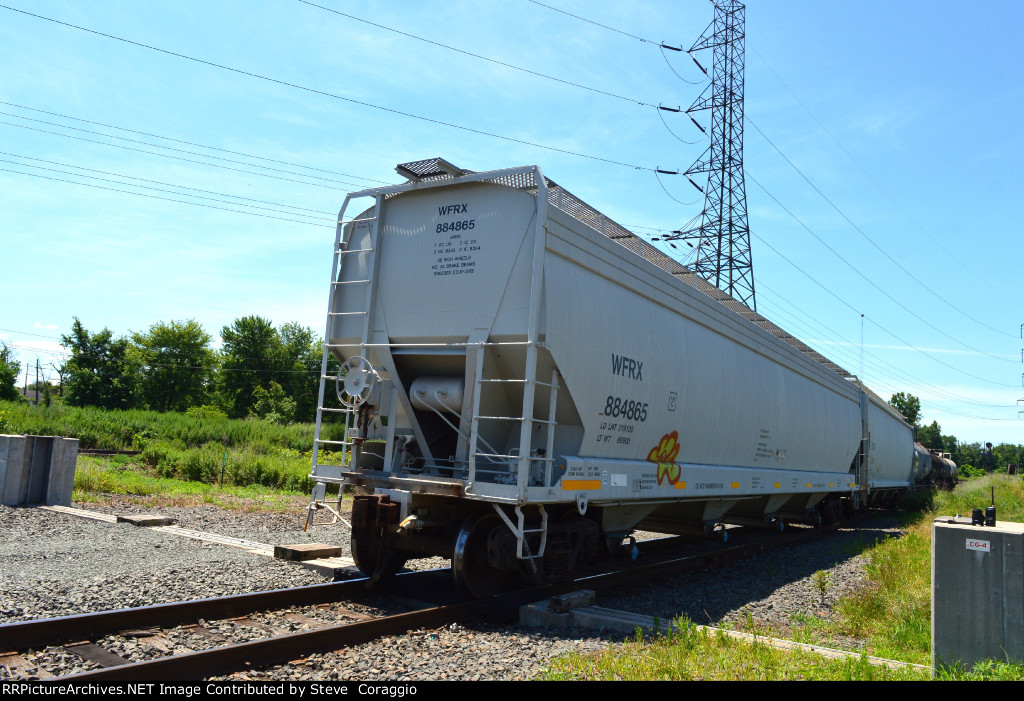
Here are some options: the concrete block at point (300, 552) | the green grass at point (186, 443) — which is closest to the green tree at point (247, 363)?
the green grass at point (186, 443)

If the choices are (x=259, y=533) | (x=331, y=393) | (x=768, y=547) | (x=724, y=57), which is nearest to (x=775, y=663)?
(x=259, y=533)

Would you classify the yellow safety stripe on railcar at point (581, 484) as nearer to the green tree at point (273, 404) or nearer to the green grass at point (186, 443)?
the green grass at point (186, 443)

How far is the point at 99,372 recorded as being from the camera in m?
66.5

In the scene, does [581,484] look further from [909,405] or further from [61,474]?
[909,405]

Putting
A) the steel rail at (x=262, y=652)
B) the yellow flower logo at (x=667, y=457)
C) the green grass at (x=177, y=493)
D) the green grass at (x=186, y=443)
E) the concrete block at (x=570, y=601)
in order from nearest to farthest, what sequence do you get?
the steel rail at (x=262, y=652)
the concrete block at (x=570, y=601)
the yellow flower logo at (x=667, y=457)
the green grass at (x=177, y=493)
the green grass at (x=186, y=443)

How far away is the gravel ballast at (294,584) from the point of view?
5223mm

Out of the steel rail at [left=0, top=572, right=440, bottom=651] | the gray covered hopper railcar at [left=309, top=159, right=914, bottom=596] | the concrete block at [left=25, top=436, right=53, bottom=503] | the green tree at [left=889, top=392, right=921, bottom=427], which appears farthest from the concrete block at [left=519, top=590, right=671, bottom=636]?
the green tree at [left=889, top=392, right=921, bottom=427]

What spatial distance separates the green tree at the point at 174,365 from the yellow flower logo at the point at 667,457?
7695 centimetres

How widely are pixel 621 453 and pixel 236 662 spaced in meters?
5.02

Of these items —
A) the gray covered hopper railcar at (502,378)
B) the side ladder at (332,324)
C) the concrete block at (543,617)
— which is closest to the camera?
the concrete block at (543,617)

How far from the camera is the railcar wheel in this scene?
23.0 feet

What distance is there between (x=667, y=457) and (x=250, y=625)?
5795 millimetres

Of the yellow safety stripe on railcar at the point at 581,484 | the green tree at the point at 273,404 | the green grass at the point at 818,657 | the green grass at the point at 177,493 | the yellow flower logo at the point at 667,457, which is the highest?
the green tree at the point at 273,404

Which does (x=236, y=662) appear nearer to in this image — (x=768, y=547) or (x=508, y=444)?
(x=508, y=444)
